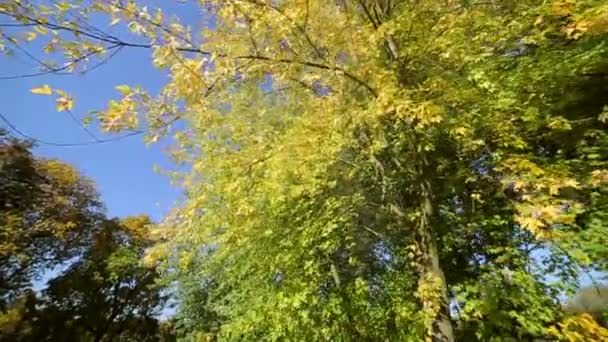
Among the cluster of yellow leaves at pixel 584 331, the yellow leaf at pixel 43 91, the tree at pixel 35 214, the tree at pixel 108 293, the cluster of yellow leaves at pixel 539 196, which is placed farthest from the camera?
the tree at pixel 108 293

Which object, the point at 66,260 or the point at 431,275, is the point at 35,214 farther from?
the point at 431,275

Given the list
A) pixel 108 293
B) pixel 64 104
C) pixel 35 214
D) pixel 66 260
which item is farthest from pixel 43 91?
pixel 108 293

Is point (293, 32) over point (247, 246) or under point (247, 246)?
over

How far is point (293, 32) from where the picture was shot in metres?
4.24

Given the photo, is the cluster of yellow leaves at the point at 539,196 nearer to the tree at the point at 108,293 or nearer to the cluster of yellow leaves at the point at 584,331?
the cluster of yellow leaves at the point at 584,331

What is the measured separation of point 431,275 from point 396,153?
2.19 m

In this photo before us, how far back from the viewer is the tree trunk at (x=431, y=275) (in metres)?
4.45

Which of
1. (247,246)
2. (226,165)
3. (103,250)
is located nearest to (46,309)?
(103,250)

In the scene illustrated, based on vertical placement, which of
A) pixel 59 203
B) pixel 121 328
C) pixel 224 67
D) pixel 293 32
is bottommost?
pixel 121 328

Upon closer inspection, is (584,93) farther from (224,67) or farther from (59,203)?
(59,203)

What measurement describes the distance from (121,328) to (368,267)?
53.2 ft

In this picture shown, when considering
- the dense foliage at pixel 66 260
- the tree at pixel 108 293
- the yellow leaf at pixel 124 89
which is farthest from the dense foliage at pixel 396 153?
the tree at pixel 108 293

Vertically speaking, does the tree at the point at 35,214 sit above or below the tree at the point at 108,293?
above

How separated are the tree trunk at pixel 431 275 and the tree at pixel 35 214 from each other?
43.6 feet
